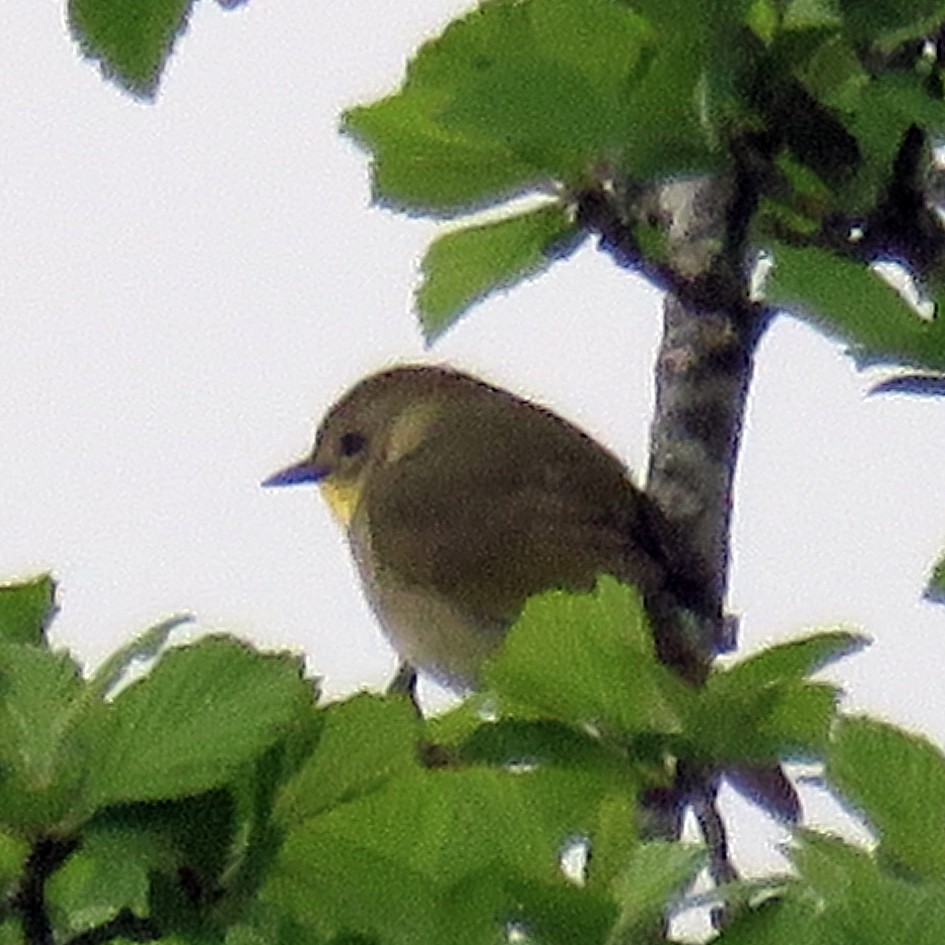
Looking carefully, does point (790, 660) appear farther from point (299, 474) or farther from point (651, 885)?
point (299, 474)

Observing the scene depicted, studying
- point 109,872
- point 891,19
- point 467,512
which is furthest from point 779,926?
point 467,512

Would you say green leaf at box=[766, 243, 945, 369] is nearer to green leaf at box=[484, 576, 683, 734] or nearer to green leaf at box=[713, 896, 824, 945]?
green leaf at box=[484, 576, 683, 734]

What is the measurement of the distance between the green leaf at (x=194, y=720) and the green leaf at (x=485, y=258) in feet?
2.29

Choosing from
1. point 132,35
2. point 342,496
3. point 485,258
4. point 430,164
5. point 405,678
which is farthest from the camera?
point 342,496

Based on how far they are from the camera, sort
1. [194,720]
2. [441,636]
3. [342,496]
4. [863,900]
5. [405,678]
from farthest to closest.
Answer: [342,496] → [441,636] → [405,678] → [194,720] → [863,900]

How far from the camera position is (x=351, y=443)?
428cm

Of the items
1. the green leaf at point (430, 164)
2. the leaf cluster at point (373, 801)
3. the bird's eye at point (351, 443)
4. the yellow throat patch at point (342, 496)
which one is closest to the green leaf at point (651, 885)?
the leaf cluster at point (373, 801)

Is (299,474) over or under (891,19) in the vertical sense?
under

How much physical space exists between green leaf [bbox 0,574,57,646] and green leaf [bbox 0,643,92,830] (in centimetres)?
10

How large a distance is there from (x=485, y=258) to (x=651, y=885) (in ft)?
2.69

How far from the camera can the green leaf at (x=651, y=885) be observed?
4.05 ft

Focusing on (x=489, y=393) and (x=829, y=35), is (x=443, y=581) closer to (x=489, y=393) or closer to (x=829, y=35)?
(x=489, y=393)

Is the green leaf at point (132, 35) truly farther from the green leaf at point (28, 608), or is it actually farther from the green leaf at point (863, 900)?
the green leaf at point (863, 900)

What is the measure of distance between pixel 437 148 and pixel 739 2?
343 mm
